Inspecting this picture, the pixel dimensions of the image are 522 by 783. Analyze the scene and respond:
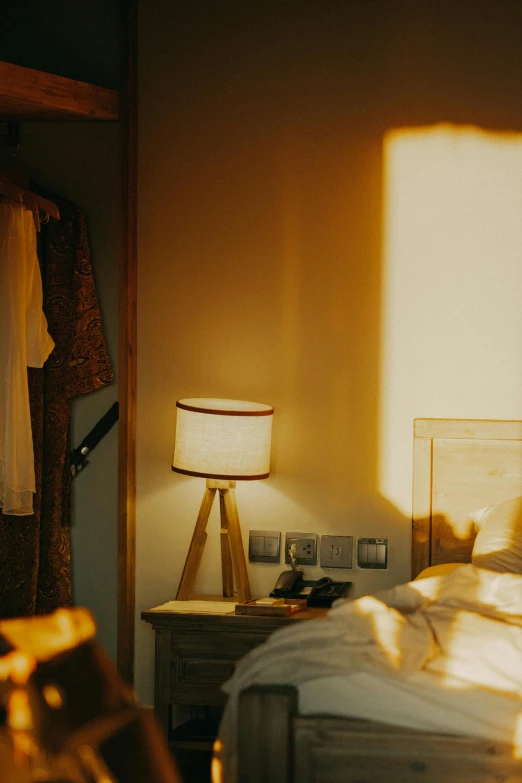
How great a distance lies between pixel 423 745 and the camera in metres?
1.93

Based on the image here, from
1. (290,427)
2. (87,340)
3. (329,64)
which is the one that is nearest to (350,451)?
(290,427)

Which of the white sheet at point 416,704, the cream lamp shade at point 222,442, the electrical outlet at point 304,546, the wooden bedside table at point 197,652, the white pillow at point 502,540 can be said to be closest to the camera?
the white sheet at point 416,704

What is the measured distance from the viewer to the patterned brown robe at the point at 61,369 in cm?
333

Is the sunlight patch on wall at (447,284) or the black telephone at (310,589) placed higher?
the sunlight patch on wall at (447,284)

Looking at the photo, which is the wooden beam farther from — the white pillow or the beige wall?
the white pillow

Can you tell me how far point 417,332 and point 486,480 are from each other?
50 centimetres

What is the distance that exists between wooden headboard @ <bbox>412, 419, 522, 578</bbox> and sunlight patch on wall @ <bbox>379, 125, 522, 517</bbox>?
0.04 m

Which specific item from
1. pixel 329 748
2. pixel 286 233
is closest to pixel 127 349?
pixel 286 233

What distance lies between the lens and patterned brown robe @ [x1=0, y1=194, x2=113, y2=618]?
3.33 meters

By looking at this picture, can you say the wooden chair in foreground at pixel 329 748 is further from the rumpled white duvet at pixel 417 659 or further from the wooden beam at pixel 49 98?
the wooden beam at pixel 49 98

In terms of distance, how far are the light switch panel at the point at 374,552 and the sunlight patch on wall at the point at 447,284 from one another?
0.42ft

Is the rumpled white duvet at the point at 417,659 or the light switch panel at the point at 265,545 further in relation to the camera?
the light switch panel at the point at 265,545

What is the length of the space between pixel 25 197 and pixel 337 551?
1.48m

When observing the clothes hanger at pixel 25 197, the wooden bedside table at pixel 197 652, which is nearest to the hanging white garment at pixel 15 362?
the clothes hanger at pixel 25 197
